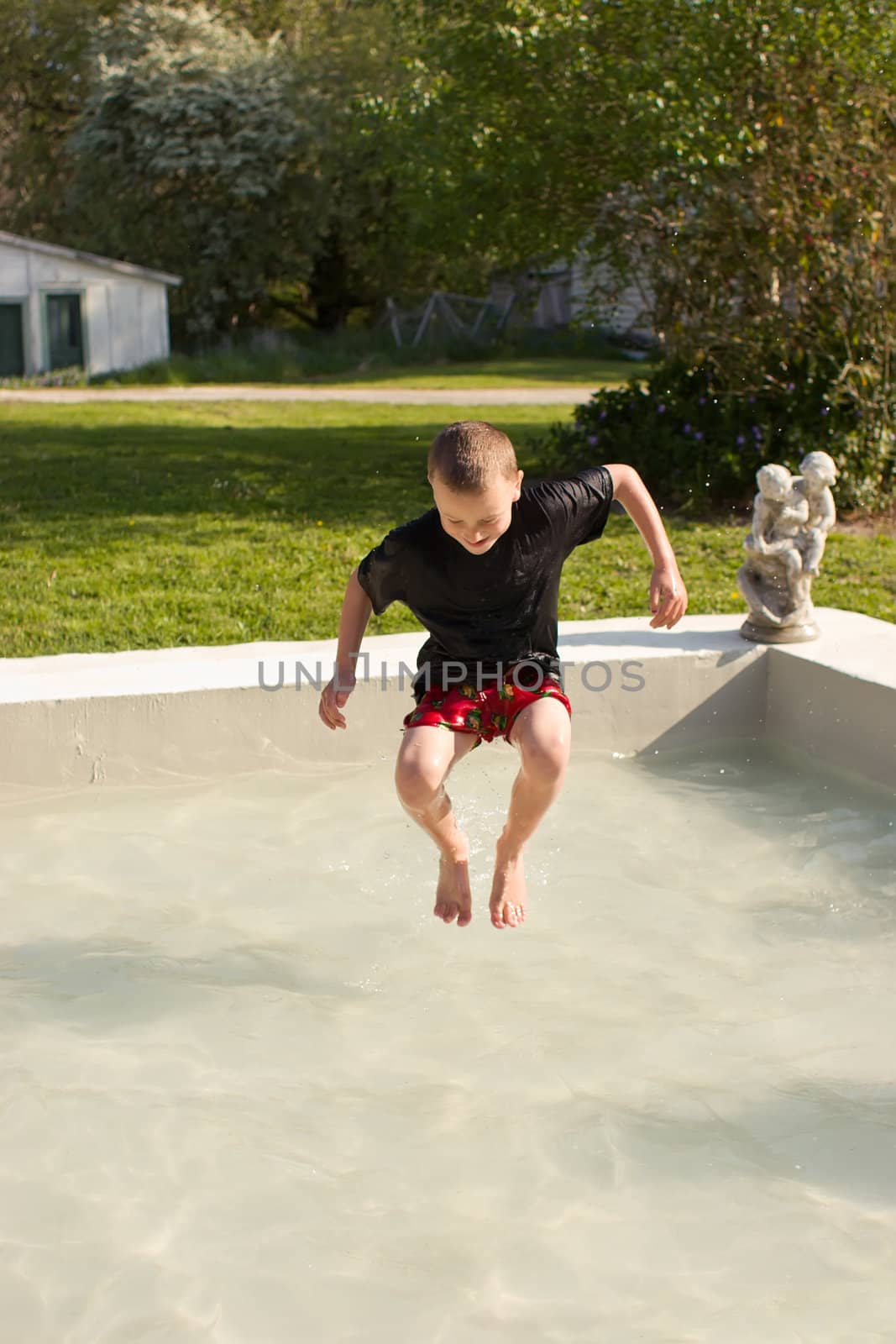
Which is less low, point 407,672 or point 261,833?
point 407,672

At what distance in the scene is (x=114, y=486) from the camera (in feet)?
37.8

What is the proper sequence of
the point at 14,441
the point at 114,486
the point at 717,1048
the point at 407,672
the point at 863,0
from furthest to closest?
the point at 14,441
the point at 114,486
the point at 863,0
the point at 407,672
the point at 717,1048

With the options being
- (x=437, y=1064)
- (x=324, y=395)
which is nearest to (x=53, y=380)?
(x=324, y=395)

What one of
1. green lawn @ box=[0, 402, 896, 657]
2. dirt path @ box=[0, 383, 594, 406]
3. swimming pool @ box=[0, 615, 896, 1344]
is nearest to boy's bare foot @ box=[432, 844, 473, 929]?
swimming pool @ box=[0, 615, 896, 1344]

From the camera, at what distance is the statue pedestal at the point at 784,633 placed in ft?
21.0

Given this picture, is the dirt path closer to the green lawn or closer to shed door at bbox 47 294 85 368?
shed door at bbox 47 294 85 368

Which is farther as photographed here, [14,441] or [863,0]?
[14,441]

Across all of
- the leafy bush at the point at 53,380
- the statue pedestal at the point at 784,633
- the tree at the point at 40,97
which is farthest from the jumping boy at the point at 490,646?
the tree at the point at 40,97

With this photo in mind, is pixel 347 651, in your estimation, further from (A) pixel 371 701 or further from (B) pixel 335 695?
(A) pixel 371 701

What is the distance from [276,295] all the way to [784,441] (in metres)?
25.9

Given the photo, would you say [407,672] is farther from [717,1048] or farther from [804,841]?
[717,1048]

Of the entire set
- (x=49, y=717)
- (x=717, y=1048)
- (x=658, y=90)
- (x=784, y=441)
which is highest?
(x=658, y=90)

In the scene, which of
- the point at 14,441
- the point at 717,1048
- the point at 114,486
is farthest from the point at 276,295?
the point at 717,1048

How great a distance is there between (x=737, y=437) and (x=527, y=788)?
23.6 ft
